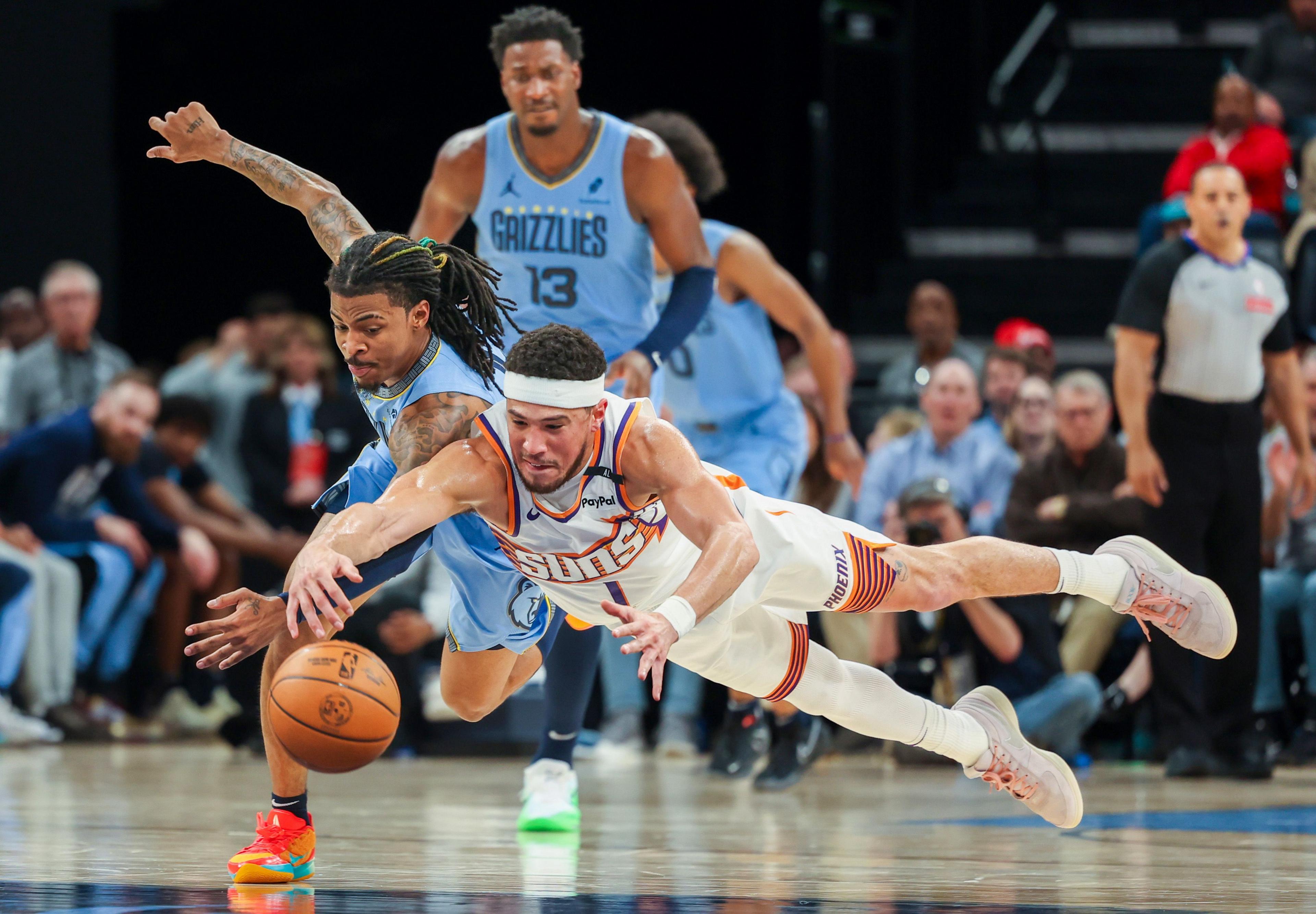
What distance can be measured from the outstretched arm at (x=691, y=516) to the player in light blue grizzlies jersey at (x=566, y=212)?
50.6 inches

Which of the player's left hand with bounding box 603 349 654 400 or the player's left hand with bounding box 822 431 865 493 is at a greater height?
the player's left hand with bounding box 603 349 654 400

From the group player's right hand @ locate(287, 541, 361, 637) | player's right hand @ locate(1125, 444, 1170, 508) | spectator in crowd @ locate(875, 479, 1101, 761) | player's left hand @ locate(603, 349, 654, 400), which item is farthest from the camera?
spectator in crowd @ locate(875, 479, 1101, 761)

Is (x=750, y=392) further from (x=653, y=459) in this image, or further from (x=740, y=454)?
(x=653, y=459)

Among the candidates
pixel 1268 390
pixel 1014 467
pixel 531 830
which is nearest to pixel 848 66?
pixel 1014 467

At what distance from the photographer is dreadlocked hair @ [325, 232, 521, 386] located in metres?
4.17

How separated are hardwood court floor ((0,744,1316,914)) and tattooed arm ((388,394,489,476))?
0.98m

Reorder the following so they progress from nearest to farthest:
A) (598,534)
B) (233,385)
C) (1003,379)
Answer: (598,534)
(1003,379)
(233,385)

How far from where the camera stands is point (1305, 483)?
24.1ft

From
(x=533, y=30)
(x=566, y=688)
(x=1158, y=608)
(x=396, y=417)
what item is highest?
(x=533, y=30)

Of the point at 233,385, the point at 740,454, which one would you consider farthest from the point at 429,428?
the point at 233,385

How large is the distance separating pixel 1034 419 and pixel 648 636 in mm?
5602

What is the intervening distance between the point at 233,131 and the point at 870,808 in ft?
31.4

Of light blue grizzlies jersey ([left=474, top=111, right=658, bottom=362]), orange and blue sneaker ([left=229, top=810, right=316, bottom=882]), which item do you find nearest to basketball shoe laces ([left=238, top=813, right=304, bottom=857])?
orange and blue sneaker ([left=229, top=810, right=316, bottom=882])

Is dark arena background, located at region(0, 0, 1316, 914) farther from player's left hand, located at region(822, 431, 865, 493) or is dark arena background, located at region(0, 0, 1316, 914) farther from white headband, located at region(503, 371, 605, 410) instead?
white headband, located at region(503, 371, 605, 410)
